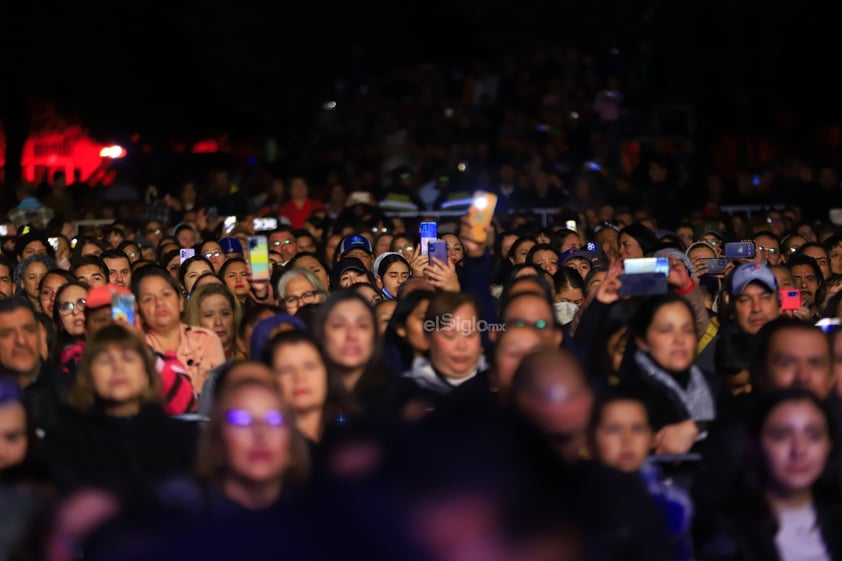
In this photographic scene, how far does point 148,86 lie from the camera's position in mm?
23203

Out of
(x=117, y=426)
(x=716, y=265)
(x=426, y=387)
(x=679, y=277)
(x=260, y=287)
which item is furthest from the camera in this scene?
(x=716, y=265)

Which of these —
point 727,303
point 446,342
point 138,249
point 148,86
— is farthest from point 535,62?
point 446,342

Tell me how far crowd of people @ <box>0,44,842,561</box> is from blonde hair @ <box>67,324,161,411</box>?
14 millimetres

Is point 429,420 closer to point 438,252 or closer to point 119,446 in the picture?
point 119,446

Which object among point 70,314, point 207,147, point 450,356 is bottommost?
point 450,356

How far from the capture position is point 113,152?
23828 millimetres

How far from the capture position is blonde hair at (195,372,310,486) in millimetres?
5246

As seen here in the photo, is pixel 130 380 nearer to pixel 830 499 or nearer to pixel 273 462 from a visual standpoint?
pixel 273 462

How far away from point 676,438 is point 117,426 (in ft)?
7.16

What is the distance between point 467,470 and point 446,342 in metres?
2.50

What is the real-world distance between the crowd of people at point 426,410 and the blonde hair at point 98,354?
0.01 m

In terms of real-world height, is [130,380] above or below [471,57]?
below

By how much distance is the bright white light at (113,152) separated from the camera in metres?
23.8

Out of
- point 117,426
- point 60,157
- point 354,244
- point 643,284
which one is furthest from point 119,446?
point 60,157
